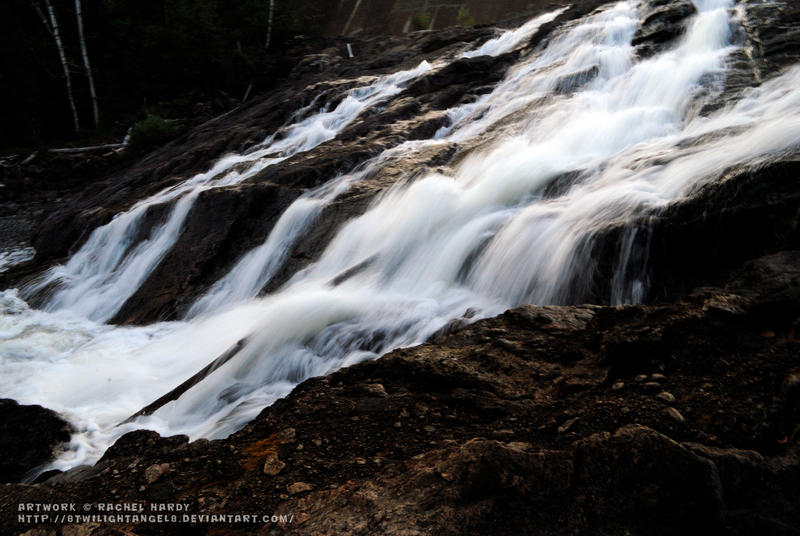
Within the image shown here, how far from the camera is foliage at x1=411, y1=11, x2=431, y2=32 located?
2306 cm

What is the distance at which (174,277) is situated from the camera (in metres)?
7.80

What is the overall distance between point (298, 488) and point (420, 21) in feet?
77.1

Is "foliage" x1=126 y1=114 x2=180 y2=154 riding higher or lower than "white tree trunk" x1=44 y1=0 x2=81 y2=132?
lower

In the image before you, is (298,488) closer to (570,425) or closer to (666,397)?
(570,425)

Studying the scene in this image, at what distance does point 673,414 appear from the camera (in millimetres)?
2396

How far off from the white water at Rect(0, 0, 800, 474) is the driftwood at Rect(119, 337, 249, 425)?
113 mm

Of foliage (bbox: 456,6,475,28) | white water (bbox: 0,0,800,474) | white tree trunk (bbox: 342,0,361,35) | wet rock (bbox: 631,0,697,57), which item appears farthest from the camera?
white tree trunk (bbox: 342,0,361,35)

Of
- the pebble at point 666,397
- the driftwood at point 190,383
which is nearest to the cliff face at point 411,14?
the driftwood at point 190,383

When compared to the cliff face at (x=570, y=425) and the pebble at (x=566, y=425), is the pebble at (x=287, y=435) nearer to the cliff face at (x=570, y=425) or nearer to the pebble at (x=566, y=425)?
the cliff face at (x=570, y=425)

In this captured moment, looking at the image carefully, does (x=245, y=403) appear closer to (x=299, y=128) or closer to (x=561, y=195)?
(x=561, y=195)

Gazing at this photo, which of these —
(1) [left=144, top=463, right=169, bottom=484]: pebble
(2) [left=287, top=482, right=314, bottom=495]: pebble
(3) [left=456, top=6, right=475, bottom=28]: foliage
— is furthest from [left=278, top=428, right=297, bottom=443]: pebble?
(3) [left=456, top=6, right=475, bottom=28]: foliage

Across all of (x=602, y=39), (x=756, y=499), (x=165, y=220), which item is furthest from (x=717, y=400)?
(x=602, y=39)

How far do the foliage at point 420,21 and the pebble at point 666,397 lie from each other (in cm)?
2303

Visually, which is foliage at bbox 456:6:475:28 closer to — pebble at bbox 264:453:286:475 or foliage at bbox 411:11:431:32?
foliage at bbox 411:11:431:32
